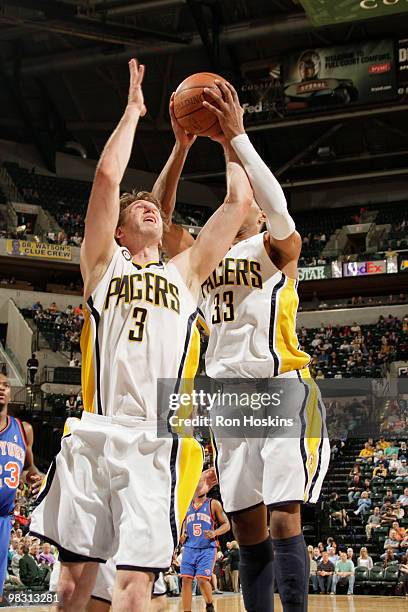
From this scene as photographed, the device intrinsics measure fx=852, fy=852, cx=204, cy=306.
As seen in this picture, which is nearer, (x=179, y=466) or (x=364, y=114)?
(x=179, y=466)

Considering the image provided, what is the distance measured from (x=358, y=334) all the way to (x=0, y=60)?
15.5 metres

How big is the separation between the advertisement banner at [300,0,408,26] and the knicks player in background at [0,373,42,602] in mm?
12870

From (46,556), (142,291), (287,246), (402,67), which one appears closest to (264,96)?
(402,67)

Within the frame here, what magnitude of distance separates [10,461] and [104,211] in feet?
12.5

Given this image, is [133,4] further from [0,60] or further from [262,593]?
[262,593]

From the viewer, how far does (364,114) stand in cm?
2708

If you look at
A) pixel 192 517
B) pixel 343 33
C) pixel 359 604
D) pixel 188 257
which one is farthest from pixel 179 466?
pixel 343 33

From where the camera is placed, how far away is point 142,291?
378 centimetres

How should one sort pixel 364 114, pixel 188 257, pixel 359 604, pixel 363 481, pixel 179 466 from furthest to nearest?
pixel 364 114, pixel 363 481, pixel 359 604, pixel 188 257, pixel 179 466

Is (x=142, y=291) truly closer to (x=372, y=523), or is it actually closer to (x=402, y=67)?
(x=372, y=523)

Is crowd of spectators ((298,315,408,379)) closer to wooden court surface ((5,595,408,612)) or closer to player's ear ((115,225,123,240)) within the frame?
wooden court surface ((5,595,408,612))

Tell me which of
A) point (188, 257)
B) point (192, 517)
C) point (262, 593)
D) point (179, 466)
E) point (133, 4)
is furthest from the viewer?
point (133, 4)

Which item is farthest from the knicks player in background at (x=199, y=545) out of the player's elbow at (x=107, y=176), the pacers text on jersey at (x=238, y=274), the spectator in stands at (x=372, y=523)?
the player's elbow at (x=107, y=176)

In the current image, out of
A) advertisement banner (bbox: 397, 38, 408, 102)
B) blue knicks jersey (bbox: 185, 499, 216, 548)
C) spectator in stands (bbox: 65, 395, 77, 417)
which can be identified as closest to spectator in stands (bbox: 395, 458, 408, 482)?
blue knicks jersey (bbox: 185, 499, 216, 548)
